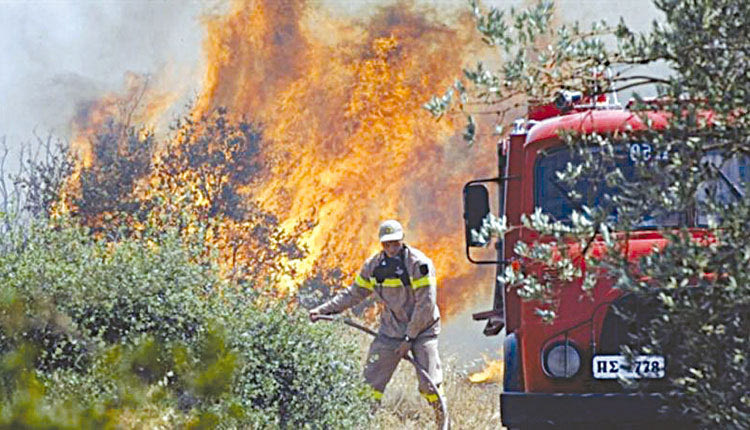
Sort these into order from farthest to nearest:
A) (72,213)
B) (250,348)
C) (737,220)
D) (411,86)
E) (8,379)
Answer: (411,86), (72,213), (250,348), (737,220), (8,379)

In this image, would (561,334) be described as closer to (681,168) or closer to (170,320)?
(170,320)

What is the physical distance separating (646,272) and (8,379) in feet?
7.11

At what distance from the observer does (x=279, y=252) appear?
17.6 metres

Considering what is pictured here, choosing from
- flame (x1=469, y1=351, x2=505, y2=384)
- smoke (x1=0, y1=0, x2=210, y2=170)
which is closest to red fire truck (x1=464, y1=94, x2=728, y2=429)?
flame (x1=469, y1=351, x2=505, y2=384)

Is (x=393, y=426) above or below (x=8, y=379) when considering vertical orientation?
above

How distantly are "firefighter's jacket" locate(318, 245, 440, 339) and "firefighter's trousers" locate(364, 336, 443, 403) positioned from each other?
0.07 m

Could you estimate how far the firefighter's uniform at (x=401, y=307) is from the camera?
1055 centimetres

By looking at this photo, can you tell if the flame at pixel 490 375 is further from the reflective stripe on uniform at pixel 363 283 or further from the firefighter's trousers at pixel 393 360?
the reflective stripe on uniform at pixel 363 283

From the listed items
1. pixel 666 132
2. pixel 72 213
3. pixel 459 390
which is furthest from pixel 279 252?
pixel 666 132

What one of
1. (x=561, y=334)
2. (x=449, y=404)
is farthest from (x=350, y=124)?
(x=561, y=334)

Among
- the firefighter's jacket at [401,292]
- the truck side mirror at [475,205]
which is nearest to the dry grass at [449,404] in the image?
the firefighter's jacket at [401,292]

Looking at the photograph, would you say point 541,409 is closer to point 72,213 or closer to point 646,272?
point 646,272

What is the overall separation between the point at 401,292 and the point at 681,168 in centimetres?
627

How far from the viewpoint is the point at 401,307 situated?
35.3 feet
